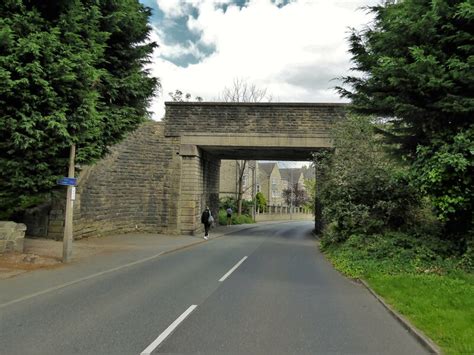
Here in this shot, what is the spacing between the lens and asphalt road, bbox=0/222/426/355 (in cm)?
527

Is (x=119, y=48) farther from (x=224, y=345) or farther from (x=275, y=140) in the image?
(x=275, y=140)

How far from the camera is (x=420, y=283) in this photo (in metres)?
9.02

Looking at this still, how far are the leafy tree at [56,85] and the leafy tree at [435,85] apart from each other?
24.3 ft

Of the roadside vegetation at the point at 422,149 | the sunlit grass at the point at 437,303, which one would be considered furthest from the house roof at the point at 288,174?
the sunlit grass at the point at 437,303

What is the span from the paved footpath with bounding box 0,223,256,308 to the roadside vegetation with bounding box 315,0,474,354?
251 inches

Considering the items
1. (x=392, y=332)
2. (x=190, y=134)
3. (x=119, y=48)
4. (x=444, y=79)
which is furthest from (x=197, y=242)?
(x=392, y=332)

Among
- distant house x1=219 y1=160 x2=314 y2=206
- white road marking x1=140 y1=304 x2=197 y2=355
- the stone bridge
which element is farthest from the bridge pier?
white road marking x1=140 y1=304 x2=197 y2=355

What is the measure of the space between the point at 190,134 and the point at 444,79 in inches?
650

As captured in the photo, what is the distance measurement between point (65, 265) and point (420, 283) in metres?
8.72

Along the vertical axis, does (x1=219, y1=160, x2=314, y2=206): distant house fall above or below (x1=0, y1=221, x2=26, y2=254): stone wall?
above

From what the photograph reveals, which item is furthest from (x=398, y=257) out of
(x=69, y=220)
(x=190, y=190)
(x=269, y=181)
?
(x=269, y=181)

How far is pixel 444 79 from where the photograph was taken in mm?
10336

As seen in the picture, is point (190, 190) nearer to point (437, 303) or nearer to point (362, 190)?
point (362, 190)

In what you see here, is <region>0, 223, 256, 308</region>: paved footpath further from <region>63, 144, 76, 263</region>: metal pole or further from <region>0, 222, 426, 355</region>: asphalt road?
<region>0, 222, 426, 355</region>: asphalt road
